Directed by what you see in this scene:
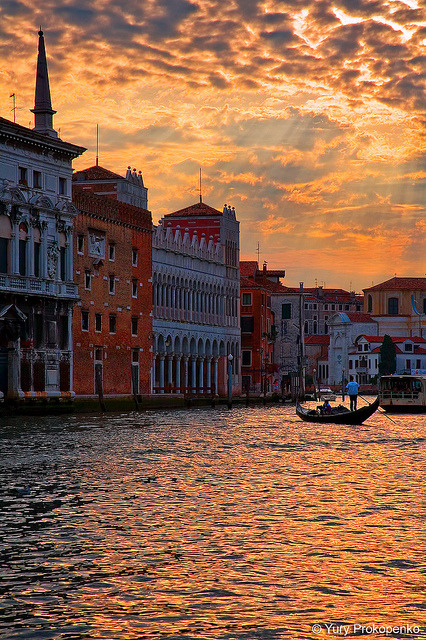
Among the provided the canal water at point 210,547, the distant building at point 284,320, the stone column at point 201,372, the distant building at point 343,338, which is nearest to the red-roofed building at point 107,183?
the stone column at point 201,372

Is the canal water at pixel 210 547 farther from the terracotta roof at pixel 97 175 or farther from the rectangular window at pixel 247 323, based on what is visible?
the rectangular window at pixel 247 323

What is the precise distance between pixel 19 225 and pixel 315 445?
25.4 metres

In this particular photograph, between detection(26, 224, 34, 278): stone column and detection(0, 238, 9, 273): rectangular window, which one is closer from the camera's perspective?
detection(0, 238, 9, 273): rectangular window

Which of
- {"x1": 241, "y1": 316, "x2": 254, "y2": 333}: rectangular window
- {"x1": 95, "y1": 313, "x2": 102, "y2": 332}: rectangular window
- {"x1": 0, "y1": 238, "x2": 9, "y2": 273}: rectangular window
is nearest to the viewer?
{"x1": 0, "y1": 238, "x2": 9, "y2": 273}: rectangular window

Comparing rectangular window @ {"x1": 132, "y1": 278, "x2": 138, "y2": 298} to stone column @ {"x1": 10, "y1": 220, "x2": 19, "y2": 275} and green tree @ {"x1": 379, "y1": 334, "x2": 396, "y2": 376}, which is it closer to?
stone column @ {"x1": 10, "y1": 220, "x2": 19, "y2": 275}

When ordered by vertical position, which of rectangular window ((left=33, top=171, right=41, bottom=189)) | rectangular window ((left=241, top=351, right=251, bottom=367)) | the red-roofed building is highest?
the red-roofed building

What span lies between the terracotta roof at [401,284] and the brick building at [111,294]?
4159 inches

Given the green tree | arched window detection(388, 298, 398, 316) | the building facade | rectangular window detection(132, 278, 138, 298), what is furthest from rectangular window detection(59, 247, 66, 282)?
arched window detection(388, 298, 398, 316)

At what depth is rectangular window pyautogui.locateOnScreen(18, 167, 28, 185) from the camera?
54.1m

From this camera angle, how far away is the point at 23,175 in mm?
54406

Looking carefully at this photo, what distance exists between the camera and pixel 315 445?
107 feet

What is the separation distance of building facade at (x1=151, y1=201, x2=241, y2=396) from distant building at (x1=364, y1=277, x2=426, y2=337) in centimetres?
7871

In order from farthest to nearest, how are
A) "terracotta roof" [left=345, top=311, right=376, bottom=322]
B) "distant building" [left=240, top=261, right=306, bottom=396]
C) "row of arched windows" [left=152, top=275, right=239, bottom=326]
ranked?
"terracotta roof" [left=345, top=311, right=376, bottom=322] → "distant building" [left=240, top=261, right=306, bottom=396] → "row of arched windows" [left=152, top=275, right=239, bottom=326]

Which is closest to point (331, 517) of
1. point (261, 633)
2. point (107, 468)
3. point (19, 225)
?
point (261, 633)
